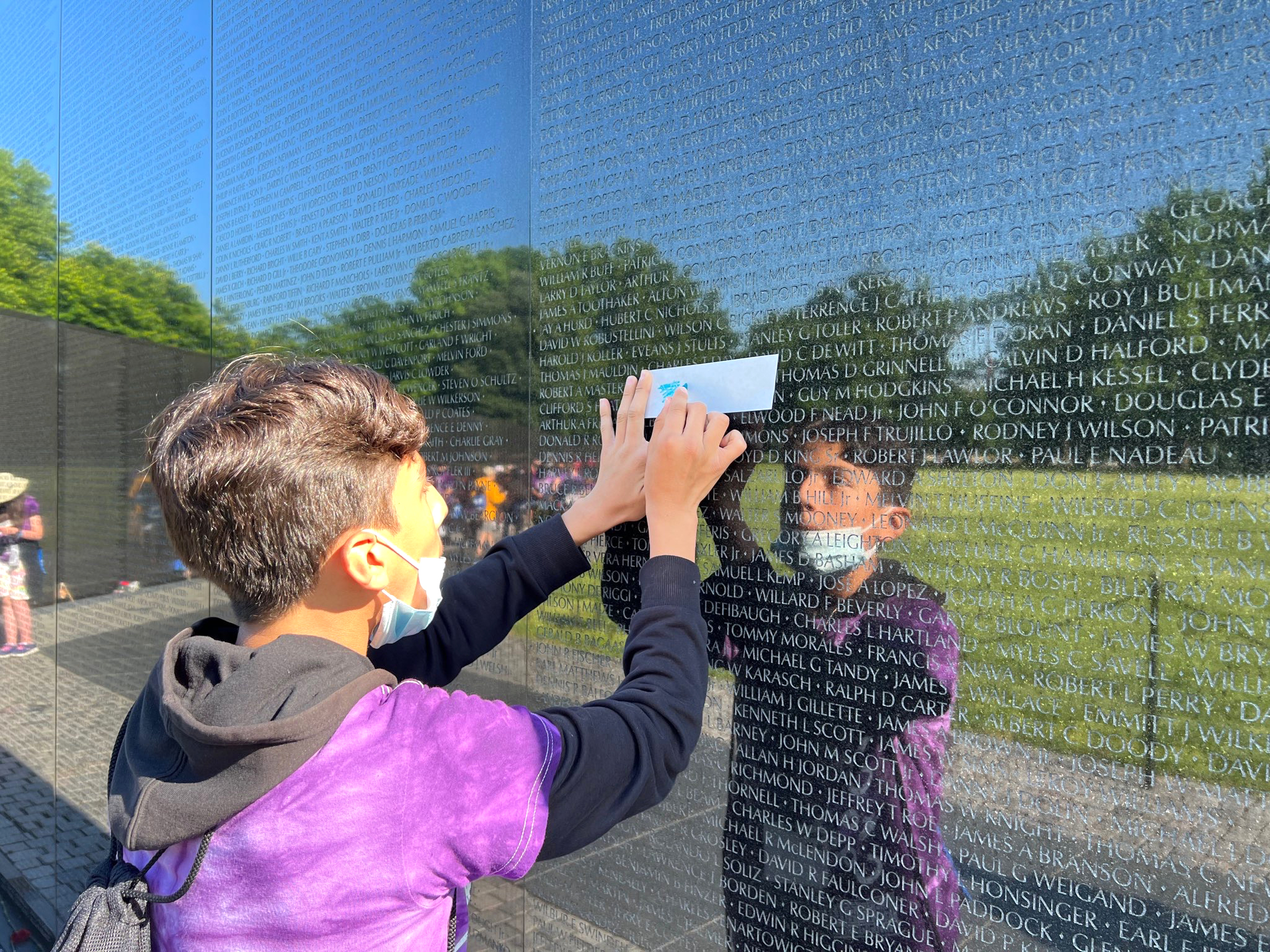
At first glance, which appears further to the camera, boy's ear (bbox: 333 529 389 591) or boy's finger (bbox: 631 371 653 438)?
boy's finger (bbox: 631 371 653 438)

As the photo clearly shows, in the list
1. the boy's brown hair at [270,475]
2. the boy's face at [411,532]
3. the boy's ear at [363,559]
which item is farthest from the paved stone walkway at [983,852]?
the boy's brown hair at [270,475]

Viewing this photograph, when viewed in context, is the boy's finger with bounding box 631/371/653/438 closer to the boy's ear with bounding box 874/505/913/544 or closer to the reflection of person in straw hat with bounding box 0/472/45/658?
the boy's ear with bounding box 874/505/913/544

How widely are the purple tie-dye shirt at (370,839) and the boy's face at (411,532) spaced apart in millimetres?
310

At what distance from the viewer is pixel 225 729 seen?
123 cm

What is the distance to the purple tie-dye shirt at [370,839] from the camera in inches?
50.8

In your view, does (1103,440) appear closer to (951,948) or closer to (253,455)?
(951,948)

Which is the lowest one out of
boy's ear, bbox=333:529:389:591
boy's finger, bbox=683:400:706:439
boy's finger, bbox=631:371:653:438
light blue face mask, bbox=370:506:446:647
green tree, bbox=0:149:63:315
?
light blue face mask, bbox=370:506:446:647

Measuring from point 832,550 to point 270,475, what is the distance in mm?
1117

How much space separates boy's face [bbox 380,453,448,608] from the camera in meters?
1.66

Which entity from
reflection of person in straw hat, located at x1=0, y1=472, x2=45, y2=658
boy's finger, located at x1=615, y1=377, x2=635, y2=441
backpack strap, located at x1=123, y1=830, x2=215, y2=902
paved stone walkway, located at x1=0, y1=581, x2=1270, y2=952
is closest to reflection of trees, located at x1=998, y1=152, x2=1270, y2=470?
paved stone walkway, located at x1=0, y1=581, x2=1270, y2=952

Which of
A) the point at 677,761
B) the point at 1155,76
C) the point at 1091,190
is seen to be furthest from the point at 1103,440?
the point at 677,761

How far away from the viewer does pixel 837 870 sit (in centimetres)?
187

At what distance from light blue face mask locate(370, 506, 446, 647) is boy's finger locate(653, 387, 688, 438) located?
0.54 m

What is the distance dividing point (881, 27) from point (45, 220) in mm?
5809
